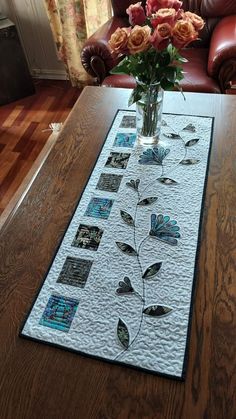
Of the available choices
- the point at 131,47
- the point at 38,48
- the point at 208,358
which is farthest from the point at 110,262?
the point at 38,48

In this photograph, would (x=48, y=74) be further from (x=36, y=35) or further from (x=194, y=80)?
(x=194, y=80)

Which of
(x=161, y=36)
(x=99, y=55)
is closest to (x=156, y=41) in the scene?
(x=161, y=36)

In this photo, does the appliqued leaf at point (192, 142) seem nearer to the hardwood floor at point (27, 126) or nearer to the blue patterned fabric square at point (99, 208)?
the blue patterned fabric square at point (99, 208)

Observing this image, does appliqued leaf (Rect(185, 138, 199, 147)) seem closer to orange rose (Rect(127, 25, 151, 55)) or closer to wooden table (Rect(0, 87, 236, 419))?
A: wooden table (Rect(0, 87, 236, 419))

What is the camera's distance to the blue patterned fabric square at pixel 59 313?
79 cm

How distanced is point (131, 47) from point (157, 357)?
0.79 m

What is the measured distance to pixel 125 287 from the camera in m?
0.84

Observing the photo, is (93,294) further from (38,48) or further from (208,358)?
(38,48)

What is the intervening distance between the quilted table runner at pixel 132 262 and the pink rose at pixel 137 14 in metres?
0.39

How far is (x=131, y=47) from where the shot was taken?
3.07 feet

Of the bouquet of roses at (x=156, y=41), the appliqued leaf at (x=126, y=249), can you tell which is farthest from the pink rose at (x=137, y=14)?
the appliqued leaf at (x=126, y=249)

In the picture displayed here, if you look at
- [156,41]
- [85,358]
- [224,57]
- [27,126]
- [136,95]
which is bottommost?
[27,126]

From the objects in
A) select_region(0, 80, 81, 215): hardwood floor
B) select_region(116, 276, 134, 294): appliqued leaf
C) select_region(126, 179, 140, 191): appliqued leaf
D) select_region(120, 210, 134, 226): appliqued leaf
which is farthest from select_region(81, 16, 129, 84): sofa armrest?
select_region(116, 276, 134, 294): appliqued leaf

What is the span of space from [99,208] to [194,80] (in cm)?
107
